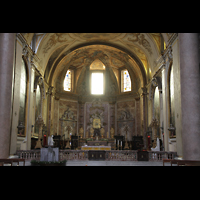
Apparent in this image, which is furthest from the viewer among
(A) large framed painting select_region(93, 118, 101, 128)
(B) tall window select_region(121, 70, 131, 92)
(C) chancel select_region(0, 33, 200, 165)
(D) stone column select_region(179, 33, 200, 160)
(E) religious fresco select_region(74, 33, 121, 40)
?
(B) tall window select_region(121, 70, 131, 92)

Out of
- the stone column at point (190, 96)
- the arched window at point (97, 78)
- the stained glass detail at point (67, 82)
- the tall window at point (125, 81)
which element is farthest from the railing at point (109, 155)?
the arched window at point (97, 78)

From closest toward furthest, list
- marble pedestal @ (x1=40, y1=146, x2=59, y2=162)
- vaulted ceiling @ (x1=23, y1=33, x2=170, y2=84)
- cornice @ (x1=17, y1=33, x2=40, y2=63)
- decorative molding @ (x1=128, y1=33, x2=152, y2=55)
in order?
marble pedestal @ (x1=40, y1=146, x2=59, y2=162) → cornice @ (x1=17, y1=33, x2=40, y2=63) → vaulted ceiling @ (x1=23, y1=33, x2=170, y2=84) → decorative molding @ (x1=128, y1=33, x2=152, y2=55)

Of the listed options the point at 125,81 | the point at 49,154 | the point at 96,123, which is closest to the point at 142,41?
the point at 125,81

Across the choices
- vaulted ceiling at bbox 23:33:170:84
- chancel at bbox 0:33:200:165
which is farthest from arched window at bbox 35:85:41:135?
vaulted ceiling at bbox 23:33:170:84

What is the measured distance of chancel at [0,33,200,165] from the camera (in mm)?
12105

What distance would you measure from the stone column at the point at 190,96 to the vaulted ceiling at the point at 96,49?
8503 mm

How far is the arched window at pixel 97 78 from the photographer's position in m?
30.8

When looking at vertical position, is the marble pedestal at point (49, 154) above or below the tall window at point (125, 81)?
below

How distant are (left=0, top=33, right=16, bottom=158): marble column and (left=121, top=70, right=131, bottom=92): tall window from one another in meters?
18.1

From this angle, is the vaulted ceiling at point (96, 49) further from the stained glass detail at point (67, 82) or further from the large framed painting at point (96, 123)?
the large framed painting at point (96, 123)

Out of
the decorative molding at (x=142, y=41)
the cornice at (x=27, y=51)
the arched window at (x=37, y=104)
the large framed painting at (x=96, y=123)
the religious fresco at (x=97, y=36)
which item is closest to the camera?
the cornice at (x=27, y=51)

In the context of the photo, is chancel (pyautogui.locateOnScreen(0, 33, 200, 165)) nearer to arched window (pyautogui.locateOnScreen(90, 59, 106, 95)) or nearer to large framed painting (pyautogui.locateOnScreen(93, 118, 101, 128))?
arched window (pyautogui.locateOnScreen(90, 59, 106, 95))

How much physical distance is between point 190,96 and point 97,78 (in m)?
20.4
